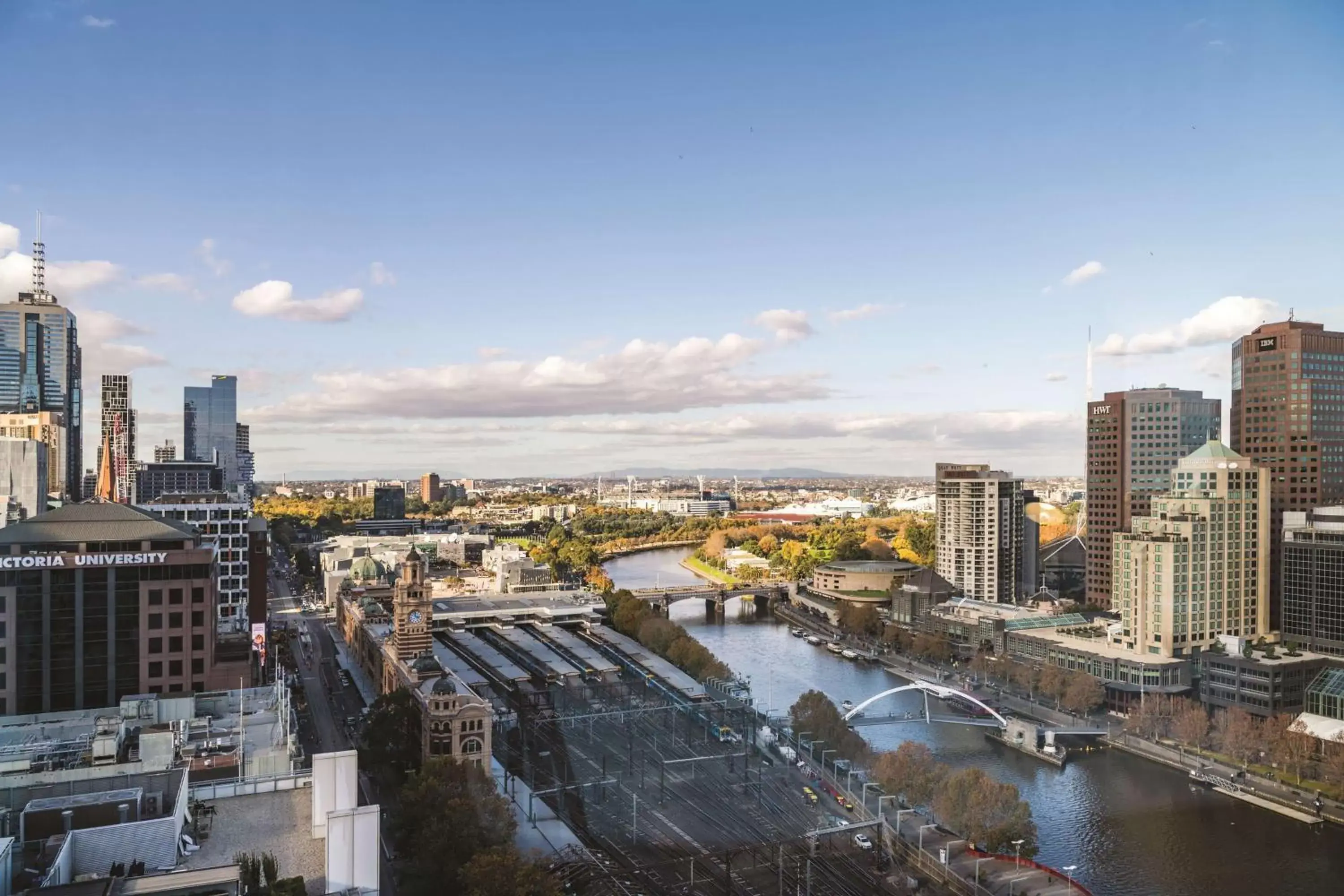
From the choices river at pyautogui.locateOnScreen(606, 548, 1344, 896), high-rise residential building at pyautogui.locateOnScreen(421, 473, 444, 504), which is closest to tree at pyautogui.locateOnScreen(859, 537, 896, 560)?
river at pyautogui.locateOnScreen(606, 548, 1344, 896)

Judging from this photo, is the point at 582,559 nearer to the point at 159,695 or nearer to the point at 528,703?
the point at 528,703

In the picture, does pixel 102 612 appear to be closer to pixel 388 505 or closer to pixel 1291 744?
pixel 1291 744

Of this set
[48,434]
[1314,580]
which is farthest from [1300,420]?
[48,434]

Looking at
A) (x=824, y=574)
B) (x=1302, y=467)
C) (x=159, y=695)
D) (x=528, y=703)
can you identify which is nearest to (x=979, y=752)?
(x=528, y=703)

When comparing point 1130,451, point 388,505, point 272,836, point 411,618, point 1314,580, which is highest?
point 1130,451

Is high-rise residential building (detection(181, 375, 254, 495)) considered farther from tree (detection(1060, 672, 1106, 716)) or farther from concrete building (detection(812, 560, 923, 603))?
tree (detection(1060, 672, 1106, 716))

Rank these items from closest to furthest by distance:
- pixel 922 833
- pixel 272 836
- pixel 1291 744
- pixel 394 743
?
pixel 272 836 < pixel 922 833 < pixel 394 743 < pixel 1291 744

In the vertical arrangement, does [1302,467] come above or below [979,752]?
above

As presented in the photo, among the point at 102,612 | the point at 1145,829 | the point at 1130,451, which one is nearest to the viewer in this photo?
the point at 1145,829
